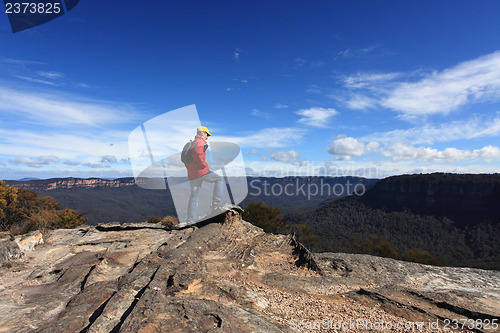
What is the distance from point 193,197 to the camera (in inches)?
369

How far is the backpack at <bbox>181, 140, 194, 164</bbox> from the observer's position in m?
8.46

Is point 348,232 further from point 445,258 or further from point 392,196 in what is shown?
point 392,196

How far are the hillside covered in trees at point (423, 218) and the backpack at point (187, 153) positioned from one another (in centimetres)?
4939

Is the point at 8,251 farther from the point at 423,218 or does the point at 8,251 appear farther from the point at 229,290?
the point at 423,218

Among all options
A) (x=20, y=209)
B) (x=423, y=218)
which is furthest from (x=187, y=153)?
(x=423, y=218)

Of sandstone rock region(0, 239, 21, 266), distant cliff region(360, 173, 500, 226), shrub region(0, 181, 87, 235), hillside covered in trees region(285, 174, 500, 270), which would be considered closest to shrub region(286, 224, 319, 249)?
hillside covered in trees region(285, 174, 500, 270)

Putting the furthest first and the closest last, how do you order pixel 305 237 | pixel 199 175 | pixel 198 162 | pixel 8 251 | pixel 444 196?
pixel 444 196 < pixel 305 237 < pixel 199 175 < pixel 198 162 < pixel 8 251

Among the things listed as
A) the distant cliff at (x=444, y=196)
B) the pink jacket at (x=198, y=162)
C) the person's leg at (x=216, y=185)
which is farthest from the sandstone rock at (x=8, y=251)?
the distant cliff at (x=444, y=196)

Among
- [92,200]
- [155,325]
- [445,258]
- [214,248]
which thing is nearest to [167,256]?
[214,248]

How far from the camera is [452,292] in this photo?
6.32 m

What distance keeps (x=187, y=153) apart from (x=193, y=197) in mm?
1752

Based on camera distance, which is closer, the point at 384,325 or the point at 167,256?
the point at 384,325

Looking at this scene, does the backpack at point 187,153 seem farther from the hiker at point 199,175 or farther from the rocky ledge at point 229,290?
the rocky ledge at point 229,290

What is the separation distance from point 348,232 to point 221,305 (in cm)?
8763
